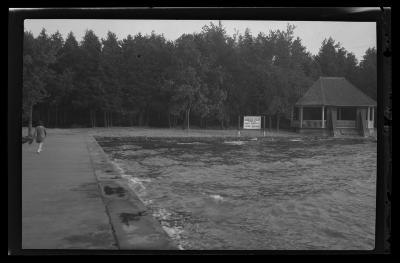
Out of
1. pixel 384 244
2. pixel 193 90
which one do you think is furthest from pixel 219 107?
pixel 384 244

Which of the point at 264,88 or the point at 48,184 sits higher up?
the point at 264,88

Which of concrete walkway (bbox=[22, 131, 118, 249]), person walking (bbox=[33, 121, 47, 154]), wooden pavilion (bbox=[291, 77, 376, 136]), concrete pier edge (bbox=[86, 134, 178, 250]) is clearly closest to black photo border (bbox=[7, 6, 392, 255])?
concrete walkway (bbox=[22, 131, 118, 249])

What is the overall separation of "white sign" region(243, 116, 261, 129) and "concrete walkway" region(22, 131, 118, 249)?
7.08ft

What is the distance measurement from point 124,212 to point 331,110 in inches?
114

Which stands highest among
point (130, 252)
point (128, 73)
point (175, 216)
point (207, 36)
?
point (207, 36)

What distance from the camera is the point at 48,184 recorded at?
4023 millimetres

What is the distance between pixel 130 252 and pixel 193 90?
3.17 m

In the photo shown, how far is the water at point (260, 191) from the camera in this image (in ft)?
14.3

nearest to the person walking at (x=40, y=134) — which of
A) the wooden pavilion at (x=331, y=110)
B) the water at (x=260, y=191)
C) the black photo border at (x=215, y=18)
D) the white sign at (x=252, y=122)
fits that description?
the black photo border at (x=215, y=18)

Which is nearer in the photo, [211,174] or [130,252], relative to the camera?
[130,252]

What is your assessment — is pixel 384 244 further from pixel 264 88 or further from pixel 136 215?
pixel 264 88

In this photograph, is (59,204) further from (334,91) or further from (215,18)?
(334,91)

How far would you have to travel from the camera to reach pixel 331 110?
15.7ft

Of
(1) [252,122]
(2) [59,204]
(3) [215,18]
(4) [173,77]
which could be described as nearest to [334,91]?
(1) [252,122]
